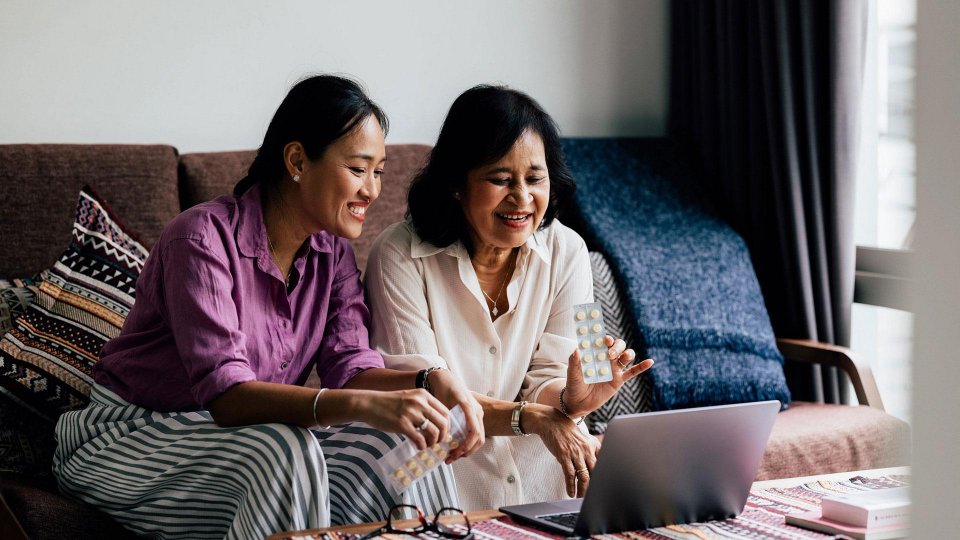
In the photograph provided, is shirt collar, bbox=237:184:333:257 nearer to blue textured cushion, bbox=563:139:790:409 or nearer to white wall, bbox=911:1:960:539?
blue textured cushion, bbox=563:139:790:409

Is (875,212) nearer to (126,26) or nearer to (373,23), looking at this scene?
(373,23)

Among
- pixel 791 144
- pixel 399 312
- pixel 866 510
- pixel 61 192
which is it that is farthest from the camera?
pixel 791 144

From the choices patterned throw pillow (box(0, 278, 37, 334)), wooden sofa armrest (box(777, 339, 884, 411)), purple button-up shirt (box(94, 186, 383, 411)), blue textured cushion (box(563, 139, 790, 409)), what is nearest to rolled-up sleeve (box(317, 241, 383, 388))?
purple button-up shirt (box(94, 186, 383, 411))

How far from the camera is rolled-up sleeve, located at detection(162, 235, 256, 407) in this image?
155 centimetres

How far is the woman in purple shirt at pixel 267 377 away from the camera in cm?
148

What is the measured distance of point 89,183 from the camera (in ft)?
7.11

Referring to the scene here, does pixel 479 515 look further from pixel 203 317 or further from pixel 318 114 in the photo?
pixel 318 114

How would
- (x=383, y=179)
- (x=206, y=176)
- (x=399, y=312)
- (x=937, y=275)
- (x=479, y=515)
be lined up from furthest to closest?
(x=383, y=179)
(x=206, y=176)
(x=399, y=312)
(x=479, y=515)
(x=937, y=275)

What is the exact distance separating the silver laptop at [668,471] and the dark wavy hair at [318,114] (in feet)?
2.33

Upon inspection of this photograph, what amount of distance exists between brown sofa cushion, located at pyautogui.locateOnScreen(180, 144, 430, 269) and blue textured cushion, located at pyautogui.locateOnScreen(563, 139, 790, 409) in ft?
1.75

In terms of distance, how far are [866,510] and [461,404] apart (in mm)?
570

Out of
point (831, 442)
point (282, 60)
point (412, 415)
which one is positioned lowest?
point (831, 442)

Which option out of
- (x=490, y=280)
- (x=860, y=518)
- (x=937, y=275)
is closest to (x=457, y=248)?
(x=490, y=280)

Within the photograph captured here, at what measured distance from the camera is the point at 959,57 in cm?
38
